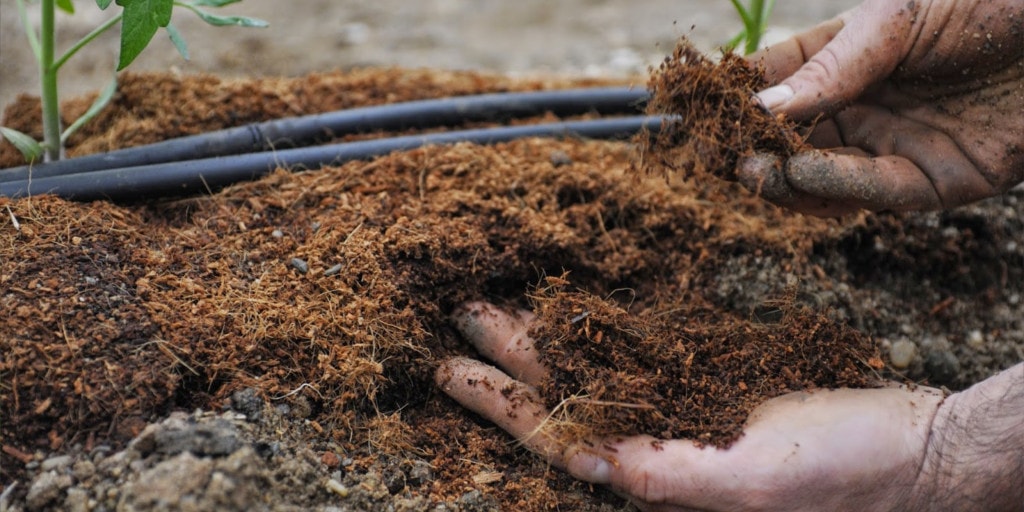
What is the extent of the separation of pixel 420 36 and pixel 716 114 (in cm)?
222

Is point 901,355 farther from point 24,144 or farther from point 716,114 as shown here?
point 24,144

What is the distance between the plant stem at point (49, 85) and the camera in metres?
1.63

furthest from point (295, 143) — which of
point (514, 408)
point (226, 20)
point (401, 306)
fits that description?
point (514, 408)

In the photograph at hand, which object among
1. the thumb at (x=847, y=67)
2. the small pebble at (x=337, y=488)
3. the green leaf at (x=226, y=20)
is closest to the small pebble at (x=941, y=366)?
the thumb at (x=847, y=67)

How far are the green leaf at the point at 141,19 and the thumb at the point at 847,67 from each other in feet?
Result: 3.62

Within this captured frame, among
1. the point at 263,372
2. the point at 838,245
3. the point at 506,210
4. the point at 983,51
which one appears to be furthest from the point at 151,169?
the point at 983,51

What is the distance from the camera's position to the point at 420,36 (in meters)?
3.43

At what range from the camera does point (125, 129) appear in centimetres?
193

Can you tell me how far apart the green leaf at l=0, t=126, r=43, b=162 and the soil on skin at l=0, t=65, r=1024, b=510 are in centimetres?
21

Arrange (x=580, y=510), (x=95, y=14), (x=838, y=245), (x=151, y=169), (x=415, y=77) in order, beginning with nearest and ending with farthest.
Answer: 1. (x=580, y=510)
2. (x=151, y=169)
3. (x=838, y=245)
4. (x=415, y=77)
5. (x=95, y=14)

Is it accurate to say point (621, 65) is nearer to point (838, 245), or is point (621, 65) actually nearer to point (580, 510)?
point (838, 245)

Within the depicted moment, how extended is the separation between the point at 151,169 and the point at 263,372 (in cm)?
59

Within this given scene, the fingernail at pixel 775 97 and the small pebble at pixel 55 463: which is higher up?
the fingernail at pixel 775 97

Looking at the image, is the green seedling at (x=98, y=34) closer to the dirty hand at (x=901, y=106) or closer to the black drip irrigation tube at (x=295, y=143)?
the black drip irrigation tube at (x=295, y=143)
